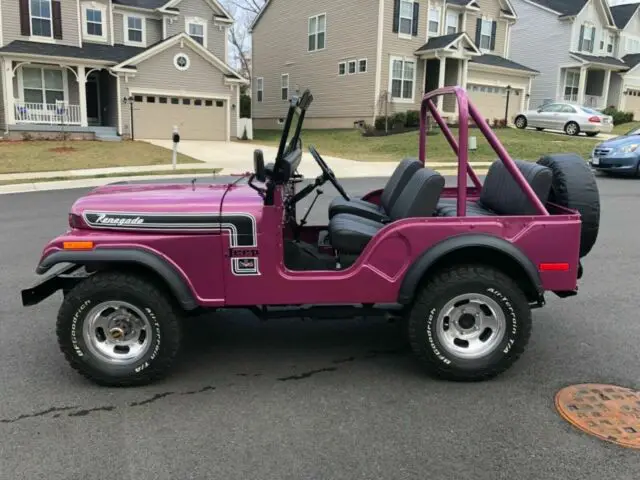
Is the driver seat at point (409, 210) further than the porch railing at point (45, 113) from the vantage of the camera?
No

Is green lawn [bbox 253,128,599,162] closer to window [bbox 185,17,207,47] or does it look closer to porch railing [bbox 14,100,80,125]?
window [bbox 185,17,207,47]

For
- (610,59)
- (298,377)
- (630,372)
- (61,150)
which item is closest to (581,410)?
(630,372)

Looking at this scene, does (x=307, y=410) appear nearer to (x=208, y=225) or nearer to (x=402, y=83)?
(x=208, y=225)

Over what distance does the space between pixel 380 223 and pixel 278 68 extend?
34451mm

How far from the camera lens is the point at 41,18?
25906 millimetres

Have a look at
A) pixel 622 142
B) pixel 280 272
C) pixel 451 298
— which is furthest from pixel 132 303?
pixel 622 142

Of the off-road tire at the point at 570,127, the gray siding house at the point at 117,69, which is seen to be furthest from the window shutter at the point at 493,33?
the gray siding house at the point at 117,69

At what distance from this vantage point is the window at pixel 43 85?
85.0 ft

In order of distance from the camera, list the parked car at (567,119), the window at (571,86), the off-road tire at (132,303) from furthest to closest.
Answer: the window at (571,86) < the parked car at (567,119) < the off-road tire at (132,303)

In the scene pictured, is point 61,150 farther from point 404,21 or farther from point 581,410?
point 581,410

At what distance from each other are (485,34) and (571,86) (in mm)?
8296

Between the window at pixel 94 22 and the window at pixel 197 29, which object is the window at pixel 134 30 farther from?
the window at pixel 197 29

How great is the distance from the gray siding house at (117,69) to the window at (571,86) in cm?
2249

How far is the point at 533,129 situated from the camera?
1201 inches
